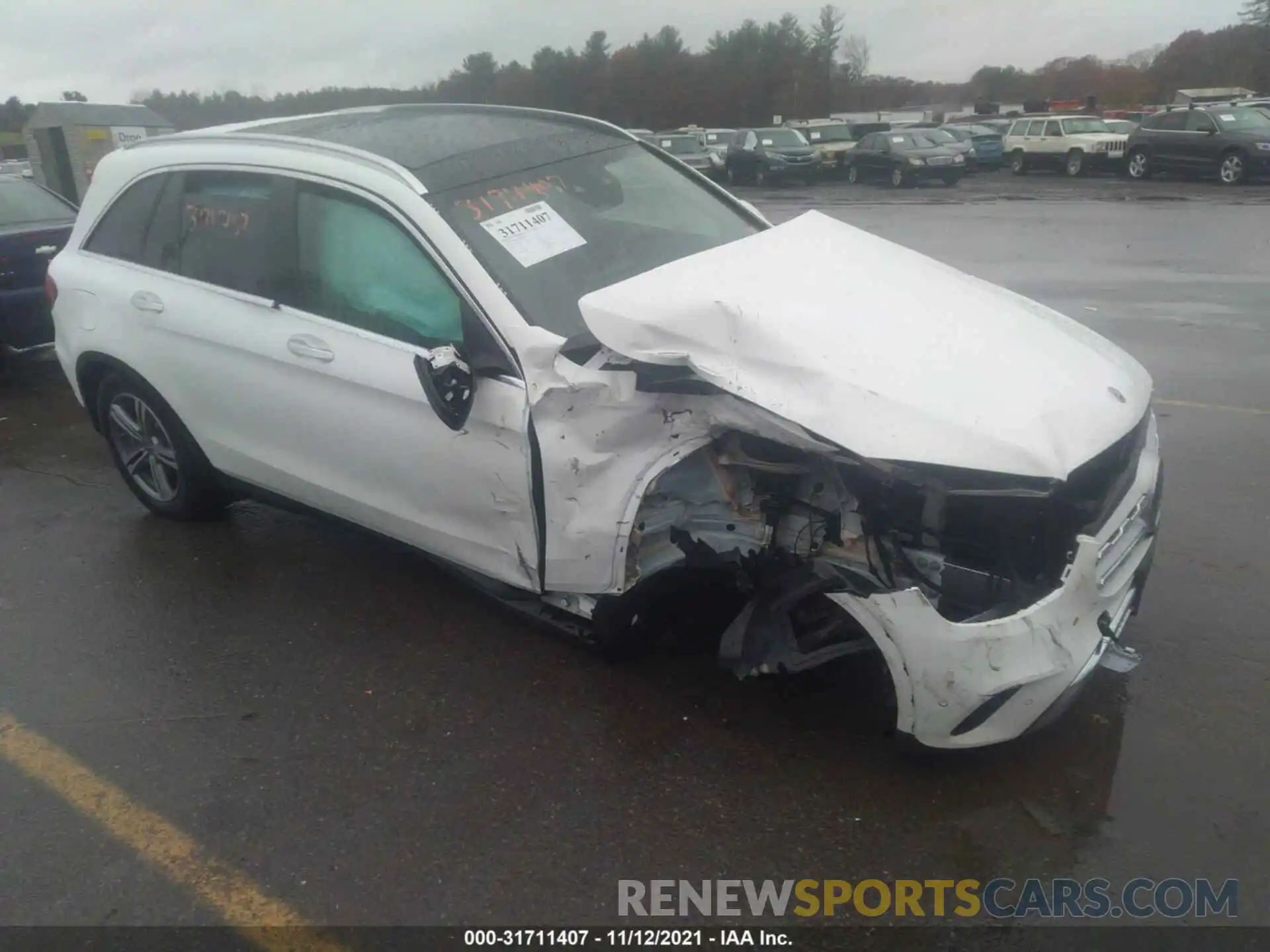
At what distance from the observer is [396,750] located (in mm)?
3270

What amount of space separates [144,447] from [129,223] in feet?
3.35

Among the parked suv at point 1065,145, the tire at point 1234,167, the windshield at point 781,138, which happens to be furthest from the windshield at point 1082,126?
the windshield at point 781,138

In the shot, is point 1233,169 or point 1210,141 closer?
point 1233,169

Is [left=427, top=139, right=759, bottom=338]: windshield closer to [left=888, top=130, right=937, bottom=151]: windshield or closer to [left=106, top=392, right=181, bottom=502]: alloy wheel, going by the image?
[left=106, top=392, right=181, bottom=502]: alloy wheel

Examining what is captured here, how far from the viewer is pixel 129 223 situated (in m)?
4.55

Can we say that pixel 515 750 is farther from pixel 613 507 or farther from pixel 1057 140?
pixel 1057 140

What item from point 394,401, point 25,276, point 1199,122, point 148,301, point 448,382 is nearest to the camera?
point 448,382

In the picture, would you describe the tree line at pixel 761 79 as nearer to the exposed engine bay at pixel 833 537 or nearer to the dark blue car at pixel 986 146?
the dark blue car at pixel 986 146

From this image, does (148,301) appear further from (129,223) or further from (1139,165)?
(1139,165)

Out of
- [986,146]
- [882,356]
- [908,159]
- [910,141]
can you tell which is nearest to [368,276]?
[882,356]

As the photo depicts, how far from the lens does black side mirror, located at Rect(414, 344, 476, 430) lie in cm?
317

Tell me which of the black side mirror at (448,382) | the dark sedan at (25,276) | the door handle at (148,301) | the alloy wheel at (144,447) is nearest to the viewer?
the black side mirror at (448,382)

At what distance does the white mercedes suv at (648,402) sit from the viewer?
2781 mm

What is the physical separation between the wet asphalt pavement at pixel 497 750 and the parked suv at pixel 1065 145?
82.8ft
